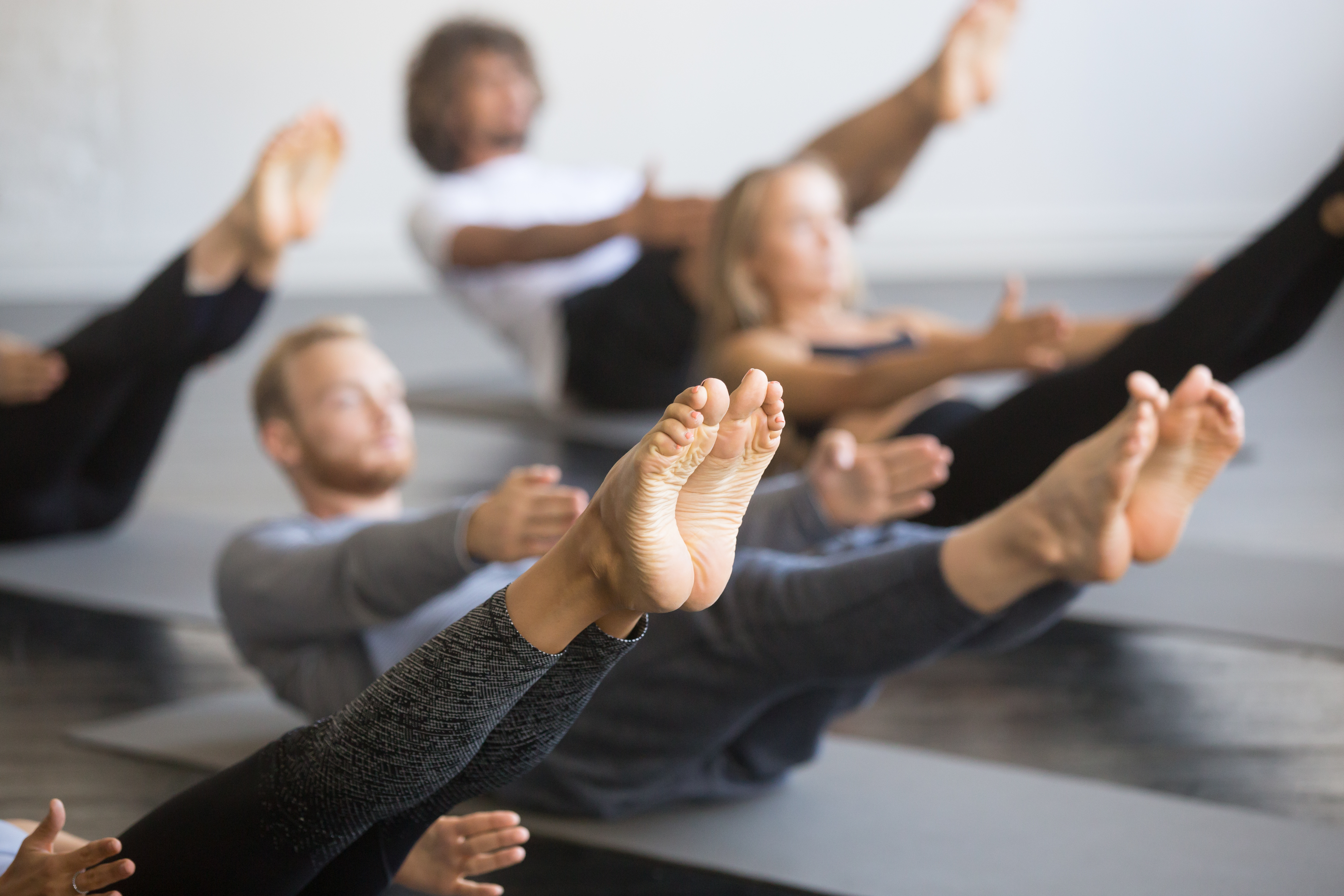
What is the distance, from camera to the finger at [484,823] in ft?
3.51

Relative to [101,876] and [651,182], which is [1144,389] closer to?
[101,876]

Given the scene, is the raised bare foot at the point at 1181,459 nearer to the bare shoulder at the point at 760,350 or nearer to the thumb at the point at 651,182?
the bare shoulder at the point at 760,350

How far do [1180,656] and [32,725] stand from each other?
1.52 metres

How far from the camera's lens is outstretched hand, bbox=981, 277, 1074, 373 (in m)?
1.96

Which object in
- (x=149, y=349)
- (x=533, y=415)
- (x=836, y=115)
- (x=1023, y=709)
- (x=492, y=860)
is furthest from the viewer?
(x=836, y=115)

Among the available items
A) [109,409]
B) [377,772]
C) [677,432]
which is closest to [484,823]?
[377,772]

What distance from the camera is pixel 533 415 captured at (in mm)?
3584

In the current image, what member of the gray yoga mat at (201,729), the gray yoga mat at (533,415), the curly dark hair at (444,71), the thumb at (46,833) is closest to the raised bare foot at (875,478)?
the gray yoga mat at (201,729)

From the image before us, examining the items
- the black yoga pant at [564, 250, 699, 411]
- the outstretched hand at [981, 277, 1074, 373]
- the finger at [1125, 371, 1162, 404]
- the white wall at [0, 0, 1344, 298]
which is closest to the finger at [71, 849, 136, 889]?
the finger at [1125, 371, 1162, 404]

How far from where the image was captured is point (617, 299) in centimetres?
326

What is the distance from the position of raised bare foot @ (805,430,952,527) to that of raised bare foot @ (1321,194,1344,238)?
0.57 meters

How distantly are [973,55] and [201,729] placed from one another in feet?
5.48

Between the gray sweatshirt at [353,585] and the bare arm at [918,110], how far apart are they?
1158 mm

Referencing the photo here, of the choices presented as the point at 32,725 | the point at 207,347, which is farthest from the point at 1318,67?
the point at 32,725
